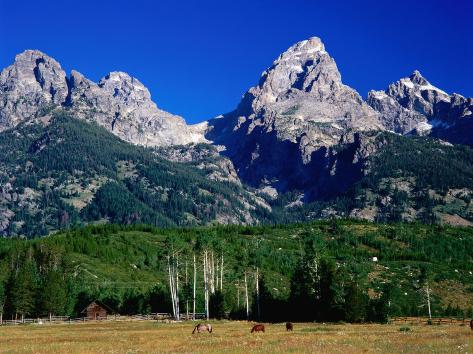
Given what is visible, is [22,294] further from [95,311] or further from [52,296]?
[95,311]

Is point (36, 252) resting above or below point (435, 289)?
above

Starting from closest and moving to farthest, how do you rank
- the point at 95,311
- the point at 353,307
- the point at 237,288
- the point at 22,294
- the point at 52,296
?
the point at 353,307, the point at 22,294, the point at 95,311, the point at 52,296, the point at 237,288

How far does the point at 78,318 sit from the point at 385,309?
214 ft

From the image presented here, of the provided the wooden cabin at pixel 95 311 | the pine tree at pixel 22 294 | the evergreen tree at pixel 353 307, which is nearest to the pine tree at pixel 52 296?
the pine tree at pixel 22 294

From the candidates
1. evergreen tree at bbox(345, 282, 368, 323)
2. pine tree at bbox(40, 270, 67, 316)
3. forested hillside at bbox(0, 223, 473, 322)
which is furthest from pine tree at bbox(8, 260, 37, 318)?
evergreen tree at bbox(345, 282, 368, 323)

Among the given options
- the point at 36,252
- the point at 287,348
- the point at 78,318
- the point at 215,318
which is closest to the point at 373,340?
the point at 287,348

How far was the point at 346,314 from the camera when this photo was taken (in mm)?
100062

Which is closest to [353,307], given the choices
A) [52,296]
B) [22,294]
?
[52,296]

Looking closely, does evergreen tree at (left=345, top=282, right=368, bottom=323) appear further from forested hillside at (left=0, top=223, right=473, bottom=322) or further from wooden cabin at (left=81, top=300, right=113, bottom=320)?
wooden cabin at (left=81, top=300, right=113, bottom=320)

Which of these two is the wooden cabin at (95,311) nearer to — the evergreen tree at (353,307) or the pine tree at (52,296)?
the pine tree at (52,296)

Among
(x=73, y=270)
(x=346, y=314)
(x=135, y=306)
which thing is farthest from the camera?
(x=73, y=270)

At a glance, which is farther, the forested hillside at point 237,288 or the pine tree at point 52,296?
the pine tree at point 52,296

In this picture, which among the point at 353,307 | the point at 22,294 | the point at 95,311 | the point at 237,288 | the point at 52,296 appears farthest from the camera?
Answer: the point at 237,288

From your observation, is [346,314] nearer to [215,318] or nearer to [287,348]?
[215,318]
